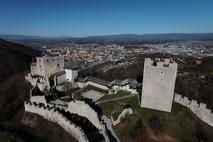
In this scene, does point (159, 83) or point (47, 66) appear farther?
point (47, 66)

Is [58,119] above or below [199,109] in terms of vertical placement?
below

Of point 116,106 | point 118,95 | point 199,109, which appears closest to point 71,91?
point 118,95

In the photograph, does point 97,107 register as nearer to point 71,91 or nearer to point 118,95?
point 118,95

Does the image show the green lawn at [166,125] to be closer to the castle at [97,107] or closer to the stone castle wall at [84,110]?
the castle at [97,107]

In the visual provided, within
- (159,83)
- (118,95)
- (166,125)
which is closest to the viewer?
(166,125)

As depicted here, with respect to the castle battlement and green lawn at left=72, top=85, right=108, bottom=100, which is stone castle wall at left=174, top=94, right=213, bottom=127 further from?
green lawn at left=72, top=85, right=108, bottom=100

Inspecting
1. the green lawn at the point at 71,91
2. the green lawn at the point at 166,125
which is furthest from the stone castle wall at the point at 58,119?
the green lawn at the point at 71,91

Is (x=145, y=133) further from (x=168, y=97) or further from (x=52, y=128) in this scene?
(x=52, y=128)
